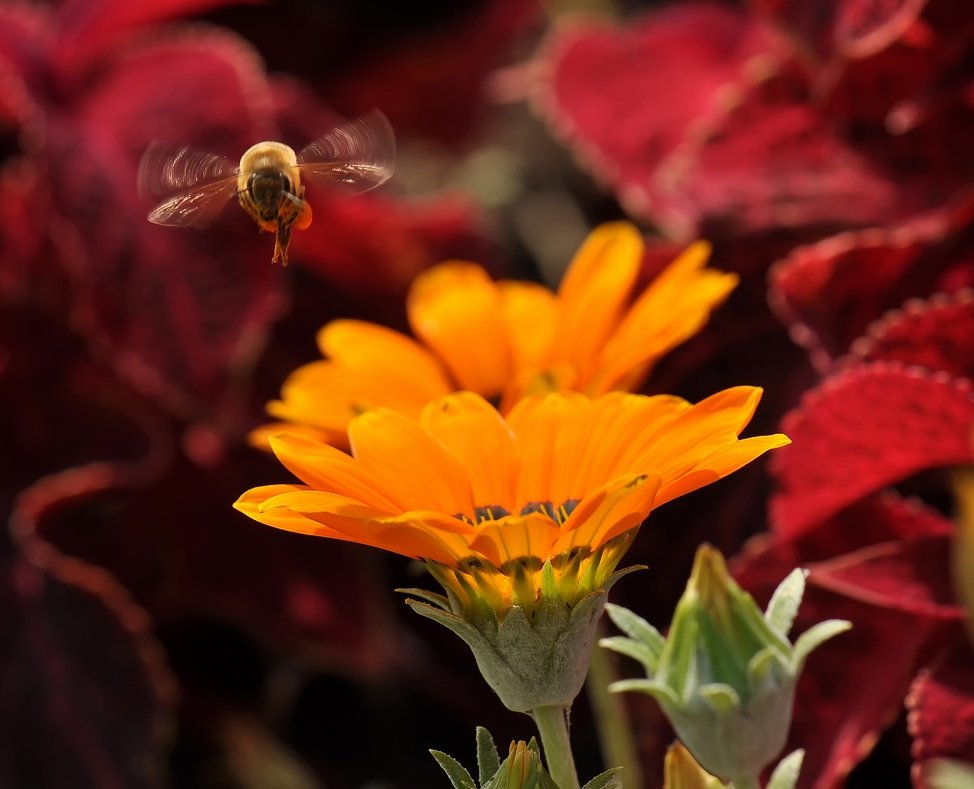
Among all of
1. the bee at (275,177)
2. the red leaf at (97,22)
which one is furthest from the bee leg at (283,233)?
the red leaf at (97,22)

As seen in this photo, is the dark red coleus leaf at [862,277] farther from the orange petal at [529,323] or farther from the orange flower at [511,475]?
the orange flower at [511,475]

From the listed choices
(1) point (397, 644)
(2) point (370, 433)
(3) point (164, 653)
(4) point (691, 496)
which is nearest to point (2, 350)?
(3) point (164, 653)

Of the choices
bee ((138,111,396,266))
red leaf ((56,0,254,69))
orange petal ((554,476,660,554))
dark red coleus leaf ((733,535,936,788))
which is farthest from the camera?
red leaf ((56,0,254,69))

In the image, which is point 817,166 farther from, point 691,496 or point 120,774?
point 120,774

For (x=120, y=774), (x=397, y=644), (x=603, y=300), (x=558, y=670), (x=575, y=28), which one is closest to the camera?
(x=558, y=670)

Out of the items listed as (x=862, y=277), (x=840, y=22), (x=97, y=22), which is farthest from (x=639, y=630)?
(x=97, y=22)

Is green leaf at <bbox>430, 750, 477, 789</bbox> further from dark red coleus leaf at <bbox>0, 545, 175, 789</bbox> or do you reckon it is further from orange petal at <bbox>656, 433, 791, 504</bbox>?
dark red coleus leaf at <bbox>0, 545, 175, 789</bbox>

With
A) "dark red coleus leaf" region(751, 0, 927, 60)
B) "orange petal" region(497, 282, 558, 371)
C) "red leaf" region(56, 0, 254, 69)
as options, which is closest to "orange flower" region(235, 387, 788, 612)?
"orange petal" region(497, 282, 558, 371)
